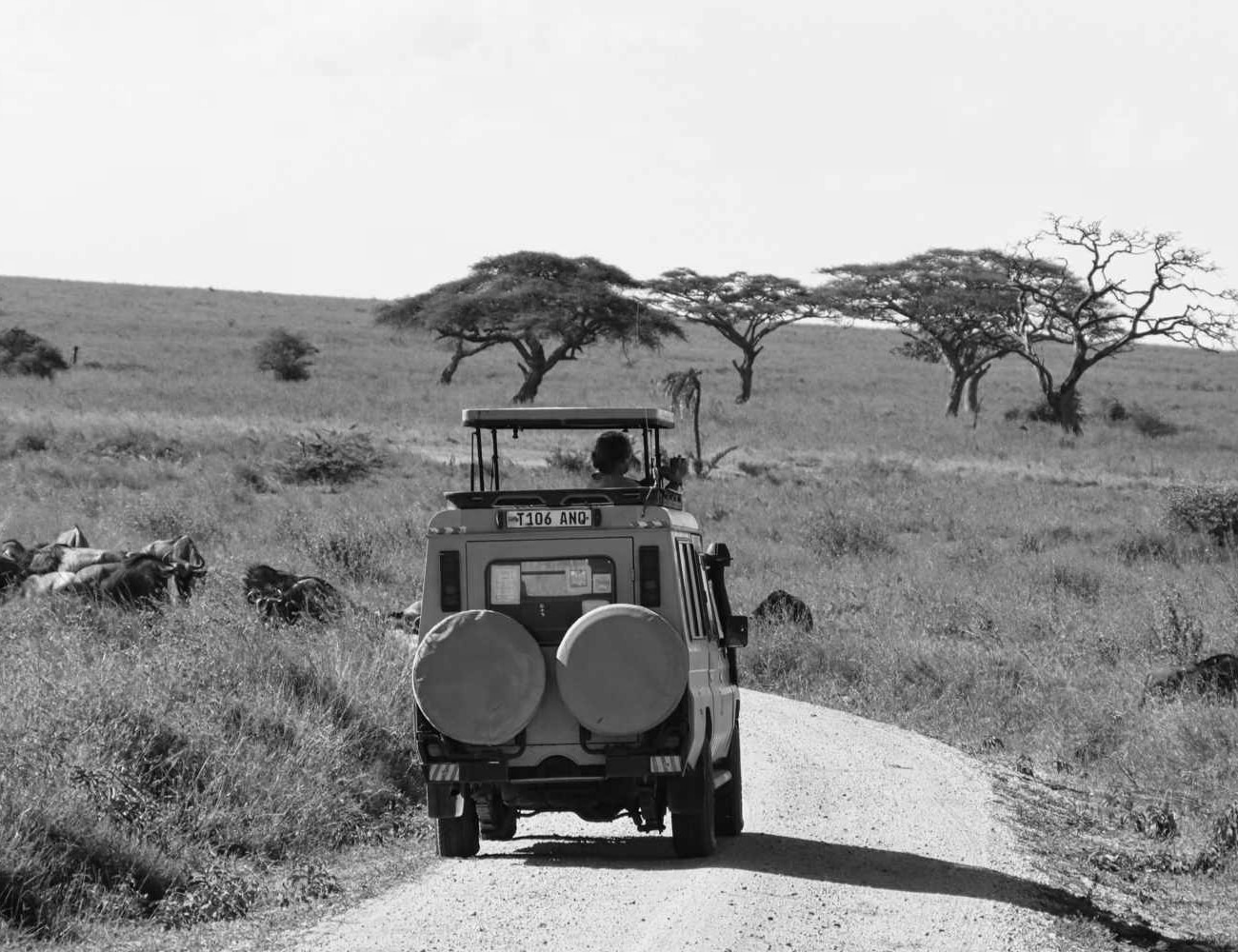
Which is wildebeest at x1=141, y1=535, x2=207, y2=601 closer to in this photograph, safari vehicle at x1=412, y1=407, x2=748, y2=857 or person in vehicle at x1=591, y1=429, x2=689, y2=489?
person in vehicle at x1=591, y1=429, x2=689, y2=489

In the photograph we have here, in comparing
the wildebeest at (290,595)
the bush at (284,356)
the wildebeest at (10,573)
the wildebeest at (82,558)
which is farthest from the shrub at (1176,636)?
the bush at (284,356)

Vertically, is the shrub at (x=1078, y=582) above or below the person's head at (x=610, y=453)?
below

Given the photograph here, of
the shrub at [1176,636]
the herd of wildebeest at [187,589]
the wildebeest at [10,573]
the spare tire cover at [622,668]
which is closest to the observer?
the spare tire cover at [622,668]

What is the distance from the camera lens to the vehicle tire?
9.55 meters

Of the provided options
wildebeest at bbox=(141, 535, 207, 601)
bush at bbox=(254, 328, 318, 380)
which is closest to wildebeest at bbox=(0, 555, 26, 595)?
wildebeest at bbox=(141, 535, 207, 601)

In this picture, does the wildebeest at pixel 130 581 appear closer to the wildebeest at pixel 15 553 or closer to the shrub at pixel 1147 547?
the wildebeest at pixel 15 553

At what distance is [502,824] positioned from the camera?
892 centimetres

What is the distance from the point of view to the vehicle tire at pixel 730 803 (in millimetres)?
9555

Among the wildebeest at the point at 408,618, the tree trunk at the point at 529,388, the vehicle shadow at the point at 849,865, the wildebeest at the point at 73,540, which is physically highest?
the tree trunk at the point at 529,388

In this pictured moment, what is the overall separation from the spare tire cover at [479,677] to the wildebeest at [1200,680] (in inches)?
337

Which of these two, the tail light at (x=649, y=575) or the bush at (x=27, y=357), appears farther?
the bush at (x=27, y=357)

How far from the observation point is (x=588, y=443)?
39.5 meters

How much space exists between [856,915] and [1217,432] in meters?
51.7

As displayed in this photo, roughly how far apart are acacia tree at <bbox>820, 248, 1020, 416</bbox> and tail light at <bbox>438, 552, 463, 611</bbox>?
4819cm
